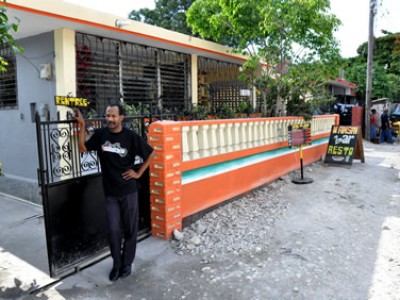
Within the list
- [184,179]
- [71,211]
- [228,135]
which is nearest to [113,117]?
[71,211]

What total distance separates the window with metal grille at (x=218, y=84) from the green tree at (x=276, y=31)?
42.1 inches

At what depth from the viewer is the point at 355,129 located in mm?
9234

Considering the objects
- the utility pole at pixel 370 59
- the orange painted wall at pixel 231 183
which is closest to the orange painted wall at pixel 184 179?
the orange painted wall at pixel 231 183

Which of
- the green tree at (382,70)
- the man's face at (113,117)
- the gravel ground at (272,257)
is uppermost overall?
the green tree at (382,70)

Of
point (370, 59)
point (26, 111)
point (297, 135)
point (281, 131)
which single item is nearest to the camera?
point (26, 111)

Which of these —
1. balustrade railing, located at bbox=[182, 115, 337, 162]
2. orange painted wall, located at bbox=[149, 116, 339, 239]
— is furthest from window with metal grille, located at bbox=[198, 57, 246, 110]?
orange painted wall, located at bbox=[149, 116, 339, 239]

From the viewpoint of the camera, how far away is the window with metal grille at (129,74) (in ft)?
21.5

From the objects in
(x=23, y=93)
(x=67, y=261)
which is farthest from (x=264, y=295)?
(x=23, y=93)

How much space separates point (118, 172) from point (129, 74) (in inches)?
195

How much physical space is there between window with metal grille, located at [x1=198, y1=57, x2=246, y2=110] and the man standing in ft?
21.6

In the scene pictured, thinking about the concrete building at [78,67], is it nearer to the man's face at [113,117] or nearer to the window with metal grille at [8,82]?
the window with metal grille at [8,82]

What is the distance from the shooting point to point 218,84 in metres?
10.8

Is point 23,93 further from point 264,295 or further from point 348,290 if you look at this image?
point 348,290

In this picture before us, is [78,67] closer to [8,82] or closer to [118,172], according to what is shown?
[8,82]
